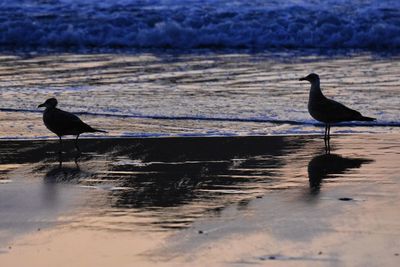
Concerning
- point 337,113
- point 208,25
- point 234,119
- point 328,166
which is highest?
point 337,113

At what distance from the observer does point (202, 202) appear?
725 centimetres

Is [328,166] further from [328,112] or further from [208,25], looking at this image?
[208,25]

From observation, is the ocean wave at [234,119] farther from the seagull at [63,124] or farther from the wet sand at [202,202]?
the seagull at [63,124]

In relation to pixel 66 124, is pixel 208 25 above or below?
below

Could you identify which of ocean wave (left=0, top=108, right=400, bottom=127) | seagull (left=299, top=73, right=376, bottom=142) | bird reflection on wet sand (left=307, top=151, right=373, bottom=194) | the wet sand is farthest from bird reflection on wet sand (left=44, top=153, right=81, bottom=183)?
ocean wave (left=0, top=108, right=400, bottom=127)

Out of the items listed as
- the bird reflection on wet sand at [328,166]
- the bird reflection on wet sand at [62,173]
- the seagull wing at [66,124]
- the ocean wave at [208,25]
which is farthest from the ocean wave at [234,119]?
the ocean wave at [208,25]

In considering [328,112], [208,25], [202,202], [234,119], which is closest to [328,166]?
[328,112]

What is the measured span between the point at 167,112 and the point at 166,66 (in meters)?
7.05

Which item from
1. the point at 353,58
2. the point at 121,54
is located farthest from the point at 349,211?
the point at 121,54

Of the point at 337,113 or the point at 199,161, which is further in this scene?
the point at 337,113

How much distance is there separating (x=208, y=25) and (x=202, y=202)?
20927 millimetres

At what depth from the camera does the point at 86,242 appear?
6.05 metres

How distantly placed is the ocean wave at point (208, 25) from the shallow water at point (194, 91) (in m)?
3.89

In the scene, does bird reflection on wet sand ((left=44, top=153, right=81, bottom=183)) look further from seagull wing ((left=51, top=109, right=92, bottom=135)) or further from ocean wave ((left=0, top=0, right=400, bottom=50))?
ocean wave ((left=0, top=0, right=400, bottom=50))
